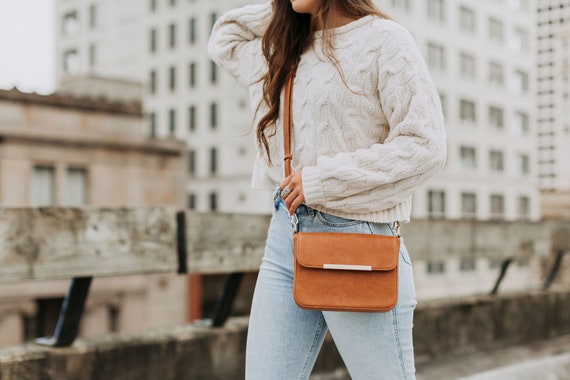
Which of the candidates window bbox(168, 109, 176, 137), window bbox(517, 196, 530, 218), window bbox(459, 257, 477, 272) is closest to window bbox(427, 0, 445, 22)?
window bbox(517, 196, 530, 218)

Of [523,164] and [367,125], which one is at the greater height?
[523,164]

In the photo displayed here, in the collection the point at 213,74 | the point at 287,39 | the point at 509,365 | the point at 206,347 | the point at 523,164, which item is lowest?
the point at 509,365

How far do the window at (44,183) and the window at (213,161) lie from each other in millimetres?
27941

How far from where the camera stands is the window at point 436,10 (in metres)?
54.4

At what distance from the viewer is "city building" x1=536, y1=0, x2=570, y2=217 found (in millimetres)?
17312

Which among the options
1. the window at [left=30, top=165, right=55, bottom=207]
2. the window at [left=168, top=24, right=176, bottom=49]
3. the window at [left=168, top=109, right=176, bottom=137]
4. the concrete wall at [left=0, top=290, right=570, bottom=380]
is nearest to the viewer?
the concrete wall at [left=0, top=290, right=570, bottom=380]

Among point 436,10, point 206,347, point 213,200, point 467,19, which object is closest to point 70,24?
point 213,200

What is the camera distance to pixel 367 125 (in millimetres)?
2469

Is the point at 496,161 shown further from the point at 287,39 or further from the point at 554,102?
the point at 287,39

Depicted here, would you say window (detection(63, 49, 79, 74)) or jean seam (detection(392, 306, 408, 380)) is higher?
window (detection(63, 49, 79, 74))

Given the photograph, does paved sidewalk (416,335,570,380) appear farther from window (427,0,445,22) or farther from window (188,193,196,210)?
window (427,0,445,22)

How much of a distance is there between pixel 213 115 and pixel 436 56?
A: 15984 mm

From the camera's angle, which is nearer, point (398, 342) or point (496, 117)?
point (398, 342)

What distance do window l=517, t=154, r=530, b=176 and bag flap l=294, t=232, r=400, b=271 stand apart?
62438 mm
